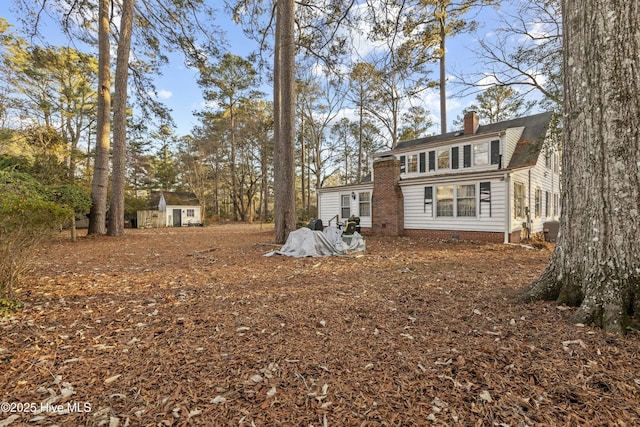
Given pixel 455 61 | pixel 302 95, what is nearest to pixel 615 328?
pixel 455 61

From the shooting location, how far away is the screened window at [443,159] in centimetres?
1342

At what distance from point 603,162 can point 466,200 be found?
8465mm

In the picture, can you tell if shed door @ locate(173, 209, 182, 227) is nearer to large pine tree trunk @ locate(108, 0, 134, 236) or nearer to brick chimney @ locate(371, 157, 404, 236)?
large pine tree trunk @ locate(108, 0, 134, 236)

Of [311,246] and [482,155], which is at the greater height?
[482,155]

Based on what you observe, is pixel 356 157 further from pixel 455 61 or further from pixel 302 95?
pixel 455 61

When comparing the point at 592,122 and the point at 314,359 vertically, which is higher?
the point at 592,122

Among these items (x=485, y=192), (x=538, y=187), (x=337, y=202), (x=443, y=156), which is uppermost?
(x=443, y=156)

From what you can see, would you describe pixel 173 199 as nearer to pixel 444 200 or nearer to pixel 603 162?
pixel 444 200

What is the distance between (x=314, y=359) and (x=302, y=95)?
2293 centimetres

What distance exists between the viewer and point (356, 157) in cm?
2797

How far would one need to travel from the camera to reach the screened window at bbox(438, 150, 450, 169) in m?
13.4

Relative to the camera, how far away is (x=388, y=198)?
11.9 meters

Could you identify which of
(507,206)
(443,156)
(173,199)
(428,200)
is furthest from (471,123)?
(173,199)

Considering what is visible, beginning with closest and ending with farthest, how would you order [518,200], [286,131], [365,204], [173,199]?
[286,131] → [518,200] → [365,204] → [173,199]
